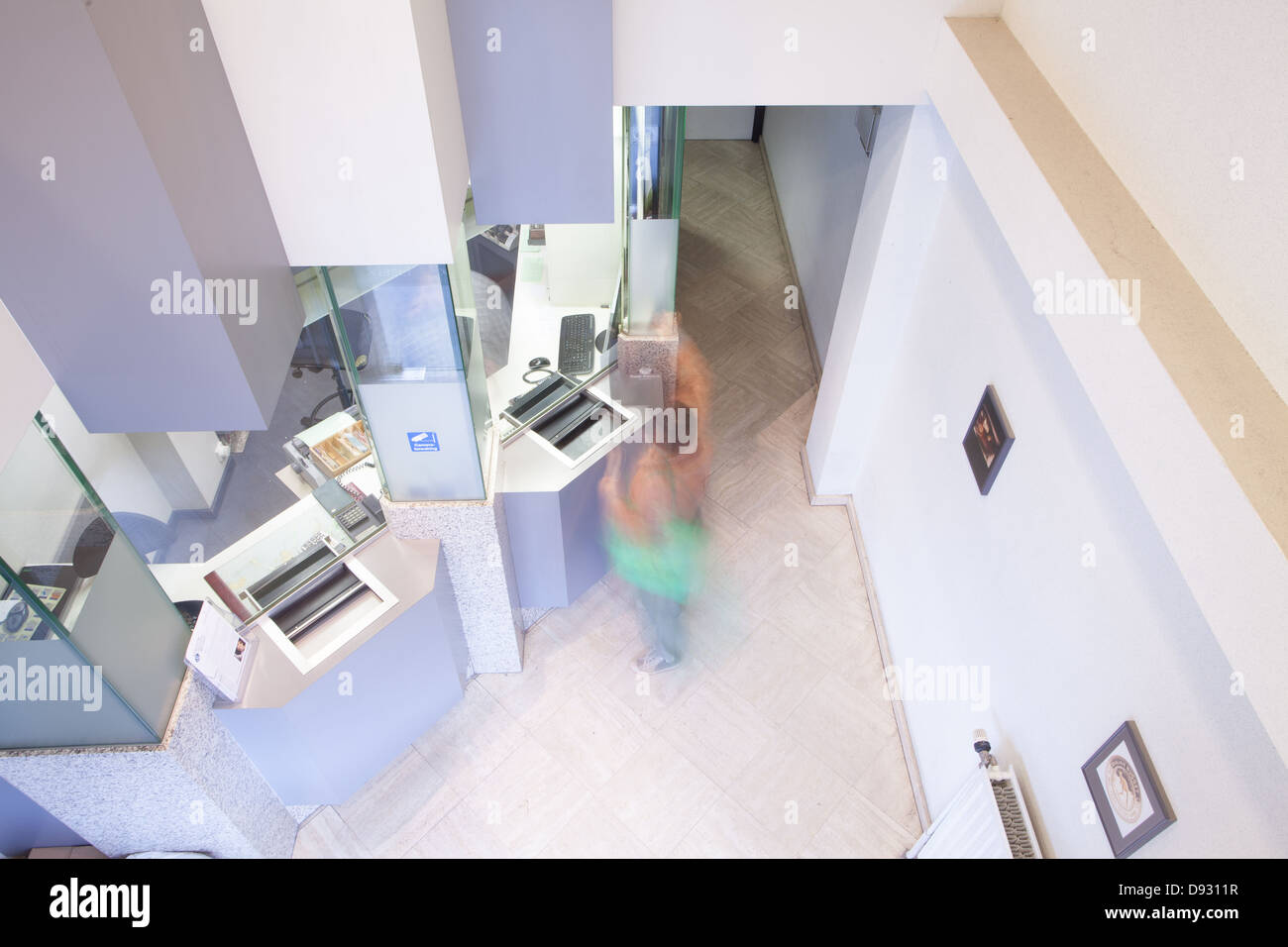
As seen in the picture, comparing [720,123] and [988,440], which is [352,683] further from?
[720,123]

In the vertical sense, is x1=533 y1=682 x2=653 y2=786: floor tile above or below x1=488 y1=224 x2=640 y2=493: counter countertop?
below

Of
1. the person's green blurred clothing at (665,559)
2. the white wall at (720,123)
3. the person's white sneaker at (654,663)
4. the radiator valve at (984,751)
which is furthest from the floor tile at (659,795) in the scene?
the white wall at (720,123)

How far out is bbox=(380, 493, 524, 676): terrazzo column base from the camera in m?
3.92

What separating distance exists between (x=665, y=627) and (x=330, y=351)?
2.28 m

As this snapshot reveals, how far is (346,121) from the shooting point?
254cm

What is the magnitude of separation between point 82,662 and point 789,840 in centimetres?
307

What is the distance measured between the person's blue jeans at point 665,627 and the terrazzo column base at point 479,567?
2.48 ft

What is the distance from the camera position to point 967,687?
3.68m

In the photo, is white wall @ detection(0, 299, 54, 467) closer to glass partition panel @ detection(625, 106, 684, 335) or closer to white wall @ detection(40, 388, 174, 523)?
white wall @ detection(40, 388, 174, 523)

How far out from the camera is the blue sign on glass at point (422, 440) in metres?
3.63

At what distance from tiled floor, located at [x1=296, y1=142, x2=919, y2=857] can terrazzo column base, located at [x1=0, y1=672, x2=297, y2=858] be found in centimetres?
59

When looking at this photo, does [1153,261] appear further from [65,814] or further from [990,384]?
[65,814]

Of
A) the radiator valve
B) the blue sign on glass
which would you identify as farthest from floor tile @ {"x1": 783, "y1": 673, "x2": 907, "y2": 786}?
the blue sign on glass
